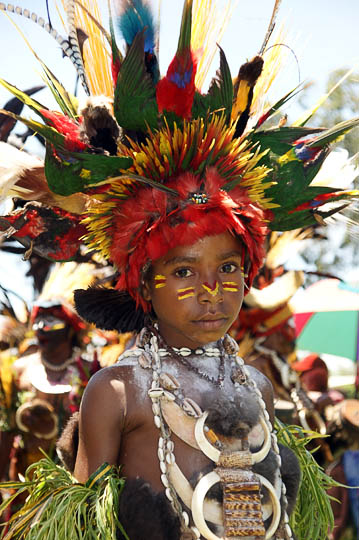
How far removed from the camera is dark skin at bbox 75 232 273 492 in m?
2.63

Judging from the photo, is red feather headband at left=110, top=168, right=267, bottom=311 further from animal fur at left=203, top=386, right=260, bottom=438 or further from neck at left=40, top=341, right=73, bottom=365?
neck at left=40, top=341, right=73, bottom=365

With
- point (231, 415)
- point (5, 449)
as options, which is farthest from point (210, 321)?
point (5, 449)

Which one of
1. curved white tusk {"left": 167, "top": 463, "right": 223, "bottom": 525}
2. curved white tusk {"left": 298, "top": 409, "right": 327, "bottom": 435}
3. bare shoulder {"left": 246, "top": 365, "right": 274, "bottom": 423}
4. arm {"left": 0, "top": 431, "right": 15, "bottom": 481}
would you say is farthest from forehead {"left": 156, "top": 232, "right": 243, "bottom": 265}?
curved white tusk {"left": 298, "top": 409, "right": 327, "bottom": 435}

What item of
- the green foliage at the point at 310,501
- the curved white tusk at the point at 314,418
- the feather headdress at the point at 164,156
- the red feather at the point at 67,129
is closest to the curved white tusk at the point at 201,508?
the green foliage at the point at 310,501

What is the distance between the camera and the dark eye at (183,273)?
8.91ft

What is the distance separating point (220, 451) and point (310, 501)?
76cm

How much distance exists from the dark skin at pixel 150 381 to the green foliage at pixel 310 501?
71cm

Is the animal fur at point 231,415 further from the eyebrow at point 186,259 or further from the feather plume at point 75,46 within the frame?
the feather plume at point 75,46

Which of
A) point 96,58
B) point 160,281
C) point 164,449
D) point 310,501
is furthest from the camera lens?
point 310,501

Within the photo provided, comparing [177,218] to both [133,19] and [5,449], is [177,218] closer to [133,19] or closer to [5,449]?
[133,19]

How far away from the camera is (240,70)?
294cm

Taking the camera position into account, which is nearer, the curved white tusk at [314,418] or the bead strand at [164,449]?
the bead strand at [164,449]

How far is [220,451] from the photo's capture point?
2.68 metres

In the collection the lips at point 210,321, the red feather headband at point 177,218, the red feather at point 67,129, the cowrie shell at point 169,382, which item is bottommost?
the cowrie shell at point 169,382
